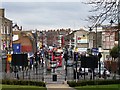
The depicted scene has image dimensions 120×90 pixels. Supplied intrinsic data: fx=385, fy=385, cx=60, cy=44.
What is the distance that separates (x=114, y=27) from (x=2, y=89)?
27.4 feet

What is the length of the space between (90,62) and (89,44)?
91.6m

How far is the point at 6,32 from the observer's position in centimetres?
7931

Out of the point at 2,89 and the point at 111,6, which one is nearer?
the point at 111,6

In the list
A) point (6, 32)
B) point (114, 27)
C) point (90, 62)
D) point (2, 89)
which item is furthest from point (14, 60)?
point (6, 32)

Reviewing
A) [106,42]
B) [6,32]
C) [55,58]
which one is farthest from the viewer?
[106,42]

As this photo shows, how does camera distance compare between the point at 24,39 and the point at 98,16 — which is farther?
the point at 24,39

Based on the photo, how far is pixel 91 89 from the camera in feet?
→ 89.7

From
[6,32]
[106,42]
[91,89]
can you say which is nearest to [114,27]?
[91,89]

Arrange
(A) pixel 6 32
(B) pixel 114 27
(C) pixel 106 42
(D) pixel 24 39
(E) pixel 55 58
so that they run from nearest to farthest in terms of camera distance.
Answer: (B) pixel 114 27 → (E) pixel 55 58 → (A) pixel 6 32 → (C) pixel 106 42 → (D) pixel 24 39

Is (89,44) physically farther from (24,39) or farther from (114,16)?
(114,16)

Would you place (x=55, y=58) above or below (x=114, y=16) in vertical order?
below

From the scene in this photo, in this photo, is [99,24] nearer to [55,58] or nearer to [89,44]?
[55,58]

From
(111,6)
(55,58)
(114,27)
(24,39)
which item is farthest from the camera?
(24,39)

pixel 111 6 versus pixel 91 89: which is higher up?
pixel 111 6
